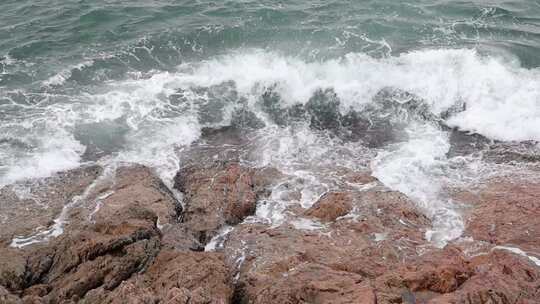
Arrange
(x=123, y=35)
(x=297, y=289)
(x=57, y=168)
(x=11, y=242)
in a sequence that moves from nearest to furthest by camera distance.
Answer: (x=297, y=289) → (x=11, y=242) → (x=57, y=168) → (x=123, y=35)

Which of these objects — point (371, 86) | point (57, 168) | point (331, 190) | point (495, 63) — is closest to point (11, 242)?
point (57, 168)

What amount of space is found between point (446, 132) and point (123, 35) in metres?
20.0

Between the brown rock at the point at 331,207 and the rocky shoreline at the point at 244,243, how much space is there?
0.04 metres

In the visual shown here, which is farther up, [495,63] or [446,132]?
[495,63]

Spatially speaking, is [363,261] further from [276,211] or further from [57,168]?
[57,168]

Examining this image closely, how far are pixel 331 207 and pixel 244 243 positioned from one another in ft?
10.6

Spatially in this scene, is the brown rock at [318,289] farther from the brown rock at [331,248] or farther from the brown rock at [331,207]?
the brown rock at [331,207]

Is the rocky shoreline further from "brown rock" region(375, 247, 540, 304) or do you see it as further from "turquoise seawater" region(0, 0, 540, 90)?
"turquoise seawater" region(0, 0, 540, 90)

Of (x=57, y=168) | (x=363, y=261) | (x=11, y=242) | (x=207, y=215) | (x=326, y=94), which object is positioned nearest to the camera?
(x=363, y=261)

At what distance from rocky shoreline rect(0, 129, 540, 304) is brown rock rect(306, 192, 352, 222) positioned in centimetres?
4

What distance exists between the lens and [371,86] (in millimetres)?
25703

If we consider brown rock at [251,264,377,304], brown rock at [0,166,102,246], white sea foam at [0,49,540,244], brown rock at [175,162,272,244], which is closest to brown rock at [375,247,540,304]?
brown rock at [251,264,377,304]

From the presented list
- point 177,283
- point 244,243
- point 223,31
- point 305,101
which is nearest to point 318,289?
point 177,283

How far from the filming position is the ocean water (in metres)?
20.8
